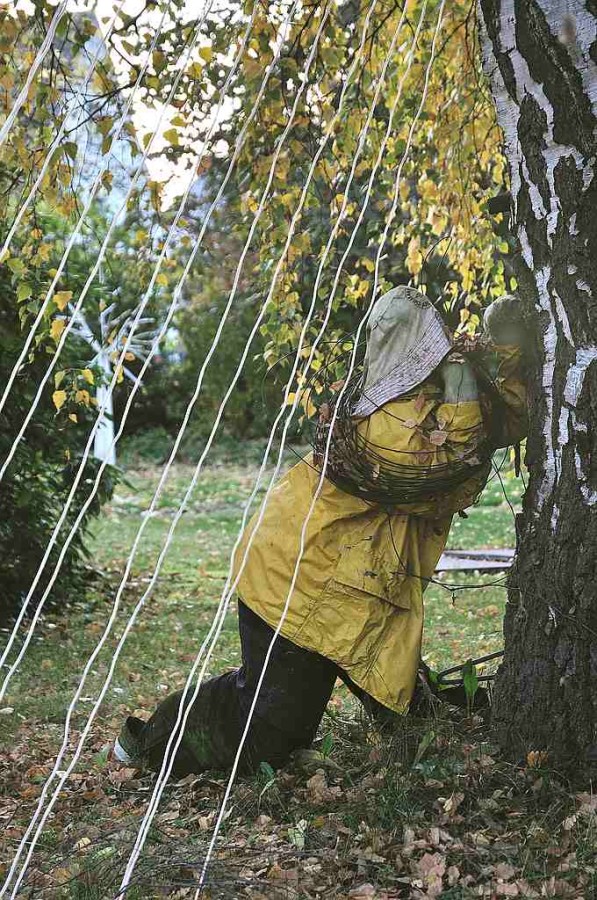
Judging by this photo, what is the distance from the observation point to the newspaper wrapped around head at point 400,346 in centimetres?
257

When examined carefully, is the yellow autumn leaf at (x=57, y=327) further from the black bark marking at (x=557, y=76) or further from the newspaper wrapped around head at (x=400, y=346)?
the black bark marking at (x=557, y=76)

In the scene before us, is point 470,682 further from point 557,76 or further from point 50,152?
point 50,152

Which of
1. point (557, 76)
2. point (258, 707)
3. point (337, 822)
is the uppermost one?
point (557, 76)

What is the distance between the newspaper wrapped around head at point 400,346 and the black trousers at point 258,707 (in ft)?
2.27

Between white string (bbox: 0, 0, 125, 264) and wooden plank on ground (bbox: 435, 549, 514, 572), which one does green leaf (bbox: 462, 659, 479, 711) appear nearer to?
white string (bbox: 0, 0, 125, 264)

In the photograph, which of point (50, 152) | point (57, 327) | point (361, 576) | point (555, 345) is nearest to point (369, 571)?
point (361, 576)

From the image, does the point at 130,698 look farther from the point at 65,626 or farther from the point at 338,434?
the point at 338,434

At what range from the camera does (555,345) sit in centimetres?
247

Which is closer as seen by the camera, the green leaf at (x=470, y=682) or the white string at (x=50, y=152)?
the white string at (x=50, y=152)

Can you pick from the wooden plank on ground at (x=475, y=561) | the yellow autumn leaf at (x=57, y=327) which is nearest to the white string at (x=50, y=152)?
the yellow autumn leaf at (x=57, y=327)

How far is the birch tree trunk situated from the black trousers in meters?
0.52

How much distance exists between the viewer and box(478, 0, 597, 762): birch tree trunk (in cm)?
240

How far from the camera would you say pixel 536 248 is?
2.50 m

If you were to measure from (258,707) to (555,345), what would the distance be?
1264 millimetres
